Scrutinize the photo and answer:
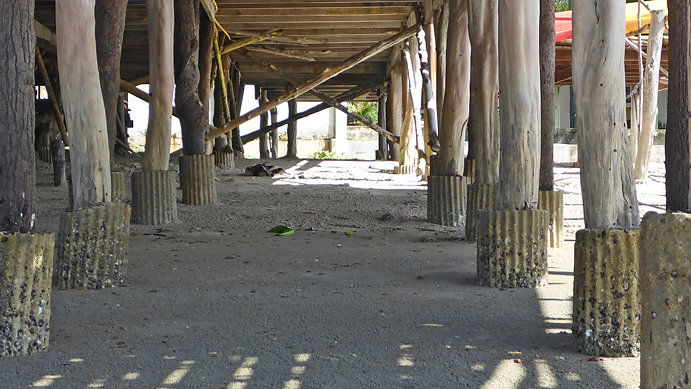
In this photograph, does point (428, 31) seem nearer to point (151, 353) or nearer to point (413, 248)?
point (413, 248)

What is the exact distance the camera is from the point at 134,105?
1064 inches

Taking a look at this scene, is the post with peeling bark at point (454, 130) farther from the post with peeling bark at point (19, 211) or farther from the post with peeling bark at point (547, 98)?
the post with peeling bark at point (19, 211)

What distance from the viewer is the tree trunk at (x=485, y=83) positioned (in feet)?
19.8

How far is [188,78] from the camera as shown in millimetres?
8812

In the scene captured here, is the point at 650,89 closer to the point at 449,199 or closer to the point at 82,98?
the point at 449,199

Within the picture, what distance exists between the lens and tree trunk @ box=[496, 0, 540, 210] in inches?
177

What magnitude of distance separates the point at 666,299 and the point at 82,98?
352cm

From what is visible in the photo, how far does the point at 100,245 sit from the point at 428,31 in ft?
24.4

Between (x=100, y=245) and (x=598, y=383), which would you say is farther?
(x=100, y=245)

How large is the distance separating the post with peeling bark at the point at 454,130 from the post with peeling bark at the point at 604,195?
3.92m

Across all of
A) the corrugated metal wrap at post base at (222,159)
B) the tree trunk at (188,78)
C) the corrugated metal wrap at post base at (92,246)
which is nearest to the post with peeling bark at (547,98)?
the corrugated metal wrap at post base at (92,246)

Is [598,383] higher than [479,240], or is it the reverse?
[479,240]

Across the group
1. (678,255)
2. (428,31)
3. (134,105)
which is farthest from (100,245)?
(134,105)

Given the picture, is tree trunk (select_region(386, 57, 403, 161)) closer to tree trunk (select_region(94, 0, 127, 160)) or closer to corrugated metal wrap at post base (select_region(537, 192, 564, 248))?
tree trunk (select_region(94, 0, 127, 160))
